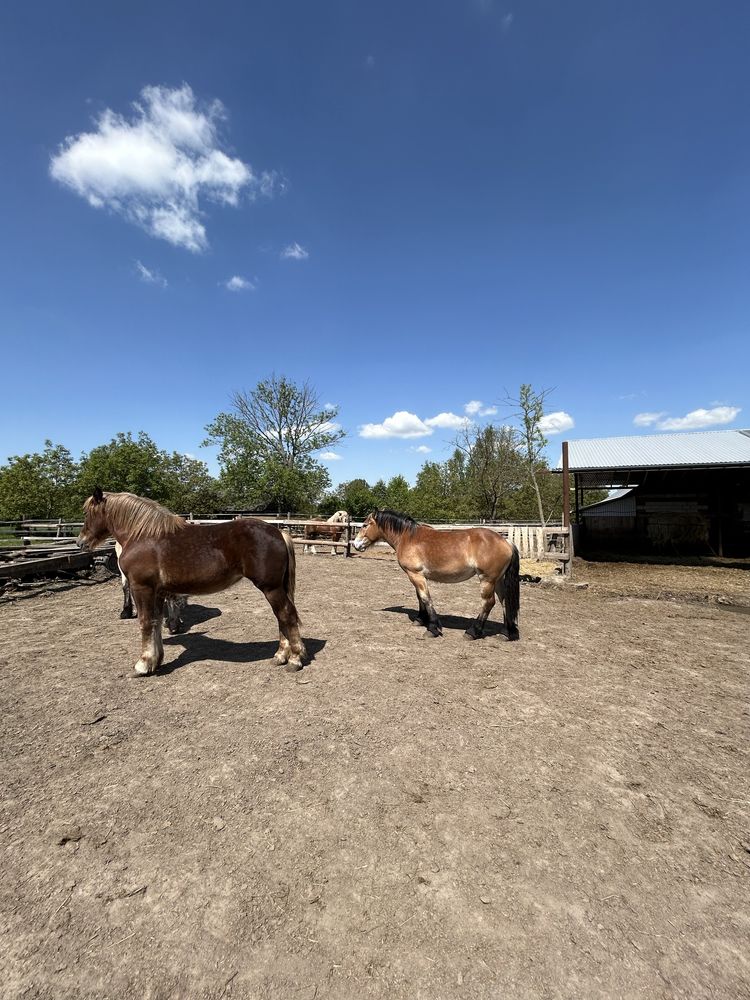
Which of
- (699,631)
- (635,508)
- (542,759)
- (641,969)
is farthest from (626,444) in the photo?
(641,969)

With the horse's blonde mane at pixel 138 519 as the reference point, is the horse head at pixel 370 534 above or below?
below

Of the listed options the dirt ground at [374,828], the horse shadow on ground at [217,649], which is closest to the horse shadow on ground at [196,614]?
the horse shadow on ground at [217,649]

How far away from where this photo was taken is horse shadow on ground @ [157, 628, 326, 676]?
206 inches

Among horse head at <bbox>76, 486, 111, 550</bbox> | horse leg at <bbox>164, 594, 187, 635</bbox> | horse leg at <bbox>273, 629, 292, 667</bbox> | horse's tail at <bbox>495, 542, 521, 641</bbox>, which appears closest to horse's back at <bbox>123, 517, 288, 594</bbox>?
horse head at <bbox>76, 486, 111, 550</bbox>

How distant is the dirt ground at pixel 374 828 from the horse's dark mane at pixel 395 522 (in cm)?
201

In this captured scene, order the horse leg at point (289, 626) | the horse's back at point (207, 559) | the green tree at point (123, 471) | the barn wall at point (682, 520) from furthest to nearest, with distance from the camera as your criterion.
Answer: the green tree at point (123, 471), the barn wall at point (682, 520), the horse leg at point (289, 626), the horse's back at point (207, 559)

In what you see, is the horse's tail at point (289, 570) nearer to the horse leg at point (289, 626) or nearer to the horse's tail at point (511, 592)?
the horse leg at point (289, 626)

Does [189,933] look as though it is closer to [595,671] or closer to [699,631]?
[595,671]

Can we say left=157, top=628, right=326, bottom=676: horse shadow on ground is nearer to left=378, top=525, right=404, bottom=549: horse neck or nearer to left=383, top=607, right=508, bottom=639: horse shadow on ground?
left=378, top=525, right=404, bottom=549: horse neck

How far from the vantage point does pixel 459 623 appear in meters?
7.07

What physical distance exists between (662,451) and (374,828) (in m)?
19.0

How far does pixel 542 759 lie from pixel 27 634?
23.8 ft

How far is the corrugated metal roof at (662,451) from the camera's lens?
14.7 metres

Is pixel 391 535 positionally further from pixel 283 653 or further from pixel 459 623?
pixel 283 653
